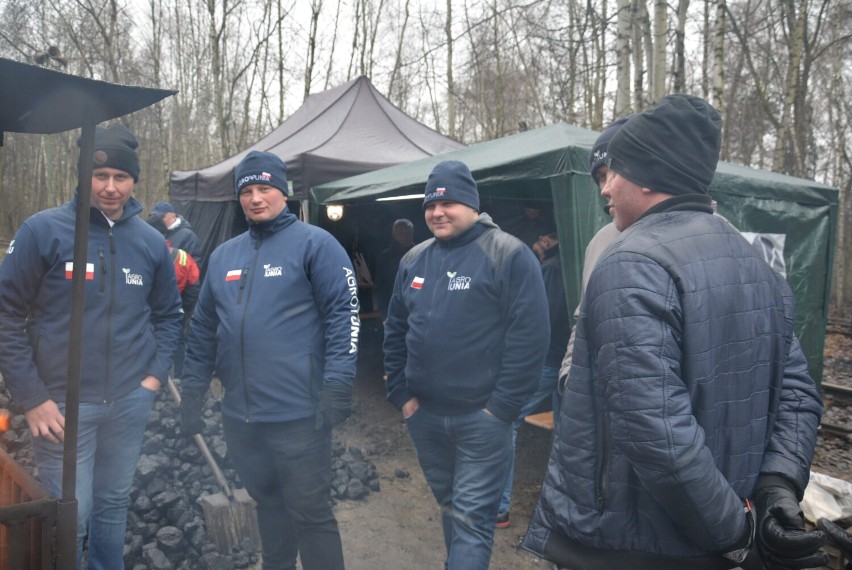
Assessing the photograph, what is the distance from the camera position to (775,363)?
1.65 m

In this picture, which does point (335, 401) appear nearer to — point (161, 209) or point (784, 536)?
point (784, 536)

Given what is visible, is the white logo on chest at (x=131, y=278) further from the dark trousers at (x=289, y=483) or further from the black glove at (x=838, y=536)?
the black glove at (x=838, y=536)

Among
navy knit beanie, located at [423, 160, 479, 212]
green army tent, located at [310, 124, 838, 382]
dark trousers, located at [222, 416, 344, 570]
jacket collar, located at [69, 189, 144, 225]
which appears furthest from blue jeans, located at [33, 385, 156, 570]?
green army tent, located at [310, 124, 838, 382]

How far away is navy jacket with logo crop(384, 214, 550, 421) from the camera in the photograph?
2.70m

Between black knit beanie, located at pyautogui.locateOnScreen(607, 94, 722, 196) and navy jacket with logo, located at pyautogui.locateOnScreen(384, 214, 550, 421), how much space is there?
1.14 meters

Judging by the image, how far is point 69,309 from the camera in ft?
8.38

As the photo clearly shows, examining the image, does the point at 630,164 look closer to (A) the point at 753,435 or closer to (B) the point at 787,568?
(A) the point at 753,435

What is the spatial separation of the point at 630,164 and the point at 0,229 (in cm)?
3118

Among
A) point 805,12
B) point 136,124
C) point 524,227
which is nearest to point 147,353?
point 524,227

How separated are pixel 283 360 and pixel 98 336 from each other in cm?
81

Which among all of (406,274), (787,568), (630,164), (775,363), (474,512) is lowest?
(474,512)

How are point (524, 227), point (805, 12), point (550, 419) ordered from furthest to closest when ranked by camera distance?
point (805, 12), point (524, 227), point (550, 419)

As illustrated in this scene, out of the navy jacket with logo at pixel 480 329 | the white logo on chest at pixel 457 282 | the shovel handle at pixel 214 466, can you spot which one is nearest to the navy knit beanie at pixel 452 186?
the navy jacket with logo at pixel 480 329

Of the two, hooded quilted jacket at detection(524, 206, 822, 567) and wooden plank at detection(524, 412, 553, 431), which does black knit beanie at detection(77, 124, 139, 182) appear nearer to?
hooded quilted jacket at detection(524, 206, 822, 567)
